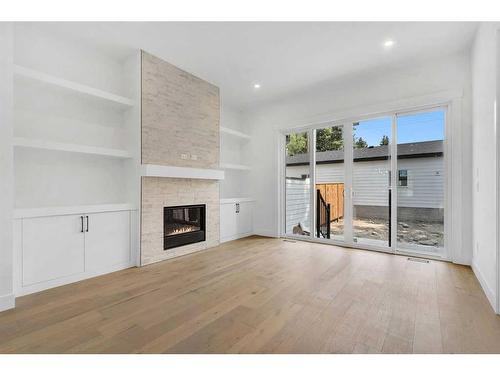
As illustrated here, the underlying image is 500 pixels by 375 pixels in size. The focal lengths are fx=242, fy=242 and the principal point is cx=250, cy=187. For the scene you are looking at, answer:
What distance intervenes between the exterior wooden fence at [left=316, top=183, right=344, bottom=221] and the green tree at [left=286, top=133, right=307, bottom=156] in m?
0.86

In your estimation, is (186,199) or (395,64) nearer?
(395,64)

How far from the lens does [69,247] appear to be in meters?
2.79

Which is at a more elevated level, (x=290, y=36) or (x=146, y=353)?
(x=290, y=36)

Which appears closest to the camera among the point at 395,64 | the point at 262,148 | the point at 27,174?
the point at 27,174

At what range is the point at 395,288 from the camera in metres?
2.60

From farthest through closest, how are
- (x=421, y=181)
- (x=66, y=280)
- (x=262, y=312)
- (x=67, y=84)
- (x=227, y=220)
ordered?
(x=227, y=220), (x=421, y=181), (x=67, y=84), (x=66, y=280), (x=262, y=312)

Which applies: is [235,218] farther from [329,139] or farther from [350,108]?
[350,108]

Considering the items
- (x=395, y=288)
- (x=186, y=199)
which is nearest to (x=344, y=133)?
(x=395, y=288)

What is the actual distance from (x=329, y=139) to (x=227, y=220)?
8.54 feet

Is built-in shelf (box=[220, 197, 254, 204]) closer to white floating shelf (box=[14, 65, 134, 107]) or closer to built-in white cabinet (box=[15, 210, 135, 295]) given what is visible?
built-in white cabinet (box=[15, 210, 135, 295])

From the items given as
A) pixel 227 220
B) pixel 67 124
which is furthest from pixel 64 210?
pixel 227 220

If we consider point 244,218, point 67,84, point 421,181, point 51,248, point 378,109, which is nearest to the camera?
point 51,248

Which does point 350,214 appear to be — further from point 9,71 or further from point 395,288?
point 9,71

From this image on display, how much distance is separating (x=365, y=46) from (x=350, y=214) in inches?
105
